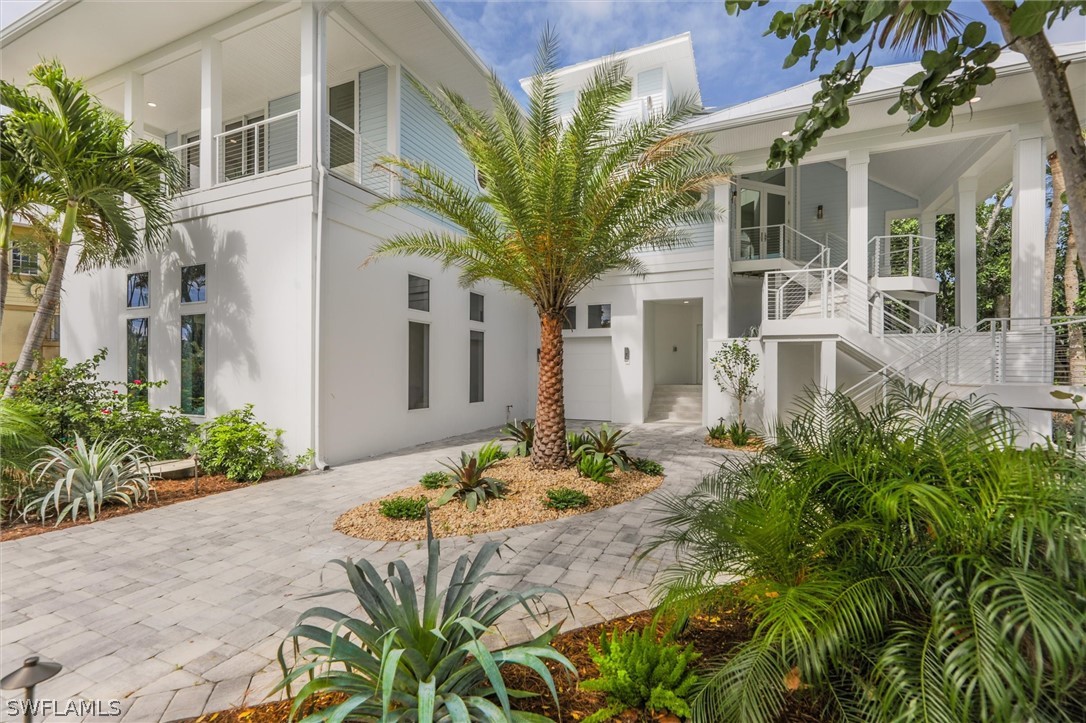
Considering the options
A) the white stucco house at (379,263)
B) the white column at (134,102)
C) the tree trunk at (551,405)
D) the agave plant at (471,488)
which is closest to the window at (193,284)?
the white stucco house at (379,263)

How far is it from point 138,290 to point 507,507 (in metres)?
8.99

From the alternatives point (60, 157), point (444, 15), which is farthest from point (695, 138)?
point (60, 157)

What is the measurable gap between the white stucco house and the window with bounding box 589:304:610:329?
263 millimetres

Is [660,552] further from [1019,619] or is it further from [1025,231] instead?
[1025,231]

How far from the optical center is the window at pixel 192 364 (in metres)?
8.23

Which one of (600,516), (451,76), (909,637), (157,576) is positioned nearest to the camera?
(909,637)

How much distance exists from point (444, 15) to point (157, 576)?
9318 millimetres

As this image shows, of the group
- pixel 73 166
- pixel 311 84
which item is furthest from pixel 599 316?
pixel 73 166

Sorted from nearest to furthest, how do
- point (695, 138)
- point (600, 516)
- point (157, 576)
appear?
point (157, 576) < point (600, 516) < point (695, 138)

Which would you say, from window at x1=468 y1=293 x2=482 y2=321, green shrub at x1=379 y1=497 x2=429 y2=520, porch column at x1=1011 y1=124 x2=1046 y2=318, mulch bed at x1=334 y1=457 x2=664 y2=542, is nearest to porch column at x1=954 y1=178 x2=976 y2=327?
porch column at x1=1011 y1=124 x2=1046 y2=318

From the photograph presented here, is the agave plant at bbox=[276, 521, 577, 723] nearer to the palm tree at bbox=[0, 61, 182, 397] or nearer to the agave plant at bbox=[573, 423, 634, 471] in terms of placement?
the agave plant at bbox=[573, 423, 634, 471]

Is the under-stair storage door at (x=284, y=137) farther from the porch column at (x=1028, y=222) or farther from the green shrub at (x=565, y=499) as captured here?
the porch column at (x=1028, y=222)

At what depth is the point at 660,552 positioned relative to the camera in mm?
4168

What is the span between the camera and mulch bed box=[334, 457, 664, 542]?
470cm
